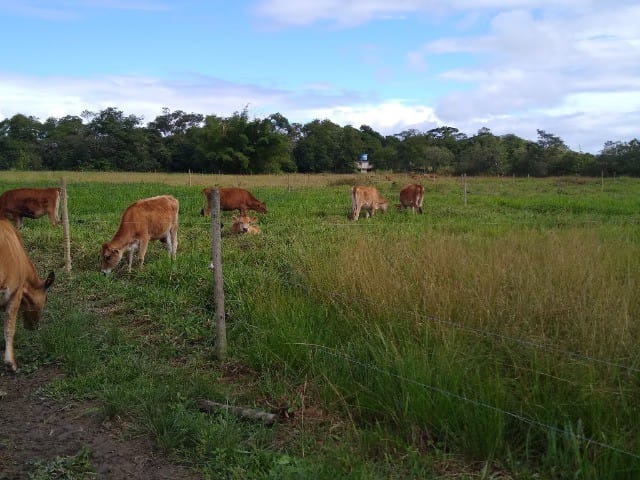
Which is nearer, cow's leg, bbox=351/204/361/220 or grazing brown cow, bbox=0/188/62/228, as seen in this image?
grazing brown cow, bbox=0/188/62/228

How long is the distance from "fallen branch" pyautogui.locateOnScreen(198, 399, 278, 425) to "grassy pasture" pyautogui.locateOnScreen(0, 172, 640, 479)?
0.35 feet

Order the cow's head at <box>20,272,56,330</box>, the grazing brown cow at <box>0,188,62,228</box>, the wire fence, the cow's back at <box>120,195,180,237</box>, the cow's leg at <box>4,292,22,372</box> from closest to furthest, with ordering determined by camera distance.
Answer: the wire fence < the cow's leg at <box>4,292,22,372</box> < the cow's head at <box>20,272,56,330</box> < the cow's back at <box>120,195,180,237</box> < the grazing brown cow at <box>0,188,62,228</box>

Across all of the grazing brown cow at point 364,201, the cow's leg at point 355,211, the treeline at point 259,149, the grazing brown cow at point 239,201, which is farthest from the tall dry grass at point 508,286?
the treeline at point 259,149

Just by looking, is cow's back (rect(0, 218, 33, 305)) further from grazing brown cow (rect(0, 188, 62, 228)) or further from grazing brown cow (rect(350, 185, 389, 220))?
grazing brown cow (rect(350, 185, 389, 220))

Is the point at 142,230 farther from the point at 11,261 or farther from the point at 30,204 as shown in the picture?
the point at 30,204

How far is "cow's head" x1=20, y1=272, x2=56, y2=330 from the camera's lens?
6.69 meters

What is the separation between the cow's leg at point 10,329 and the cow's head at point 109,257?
3.46 m

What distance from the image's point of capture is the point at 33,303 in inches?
265

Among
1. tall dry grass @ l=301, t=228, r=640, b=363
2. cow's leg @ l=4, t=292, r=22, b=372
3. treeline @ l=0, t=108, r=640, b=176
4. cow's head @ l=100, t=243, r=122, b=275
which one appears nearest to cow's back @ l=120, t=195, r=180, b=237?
cow's head @ l=100, t=243, r=122, b=275

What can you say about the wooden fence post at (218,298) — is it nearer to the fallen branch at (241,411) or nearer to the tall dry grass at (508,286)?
the fallen branch at (241,411)

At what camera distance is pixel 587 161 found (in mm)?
55219

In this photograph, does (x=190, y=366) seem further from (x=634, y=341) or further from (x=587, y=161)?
(x=587, y=161)

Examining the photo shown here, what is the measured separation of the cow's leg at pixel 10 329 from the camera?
230 inches

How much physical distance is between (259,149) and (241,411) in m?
67.7
